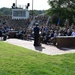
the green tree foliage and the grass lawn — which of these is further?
the green tree foliage

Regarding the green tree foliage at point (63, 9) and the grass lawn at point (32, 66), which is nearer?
the grass lawn at point (32, 66)

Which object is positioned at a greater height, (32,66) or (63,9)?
(63,9)

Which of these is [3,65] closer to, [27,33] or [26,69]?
[26,69]

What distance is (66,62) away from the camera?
34.0 feet

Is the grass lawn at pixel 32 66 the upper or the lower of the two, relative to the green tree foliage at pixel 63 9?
lower

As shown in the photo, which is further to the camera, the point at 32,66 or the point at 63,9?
the point at 63,9

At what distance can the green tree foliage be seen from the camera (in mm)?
38878

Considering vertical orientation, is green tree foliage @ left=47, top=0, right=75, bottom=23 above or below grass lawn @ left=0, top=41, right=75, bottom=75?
above

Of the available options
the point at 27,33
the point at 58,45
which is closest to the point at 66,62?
the point at 58,45

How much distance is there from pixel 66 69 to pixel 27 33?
16.1m

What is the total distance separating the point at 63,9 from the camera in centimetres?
3922

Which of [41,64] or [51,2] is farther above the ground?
[51,2]

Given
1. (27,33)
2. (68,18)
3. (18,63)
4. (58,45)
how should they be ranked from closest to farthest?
(18,63) → (58,45) → (27,33) → (68,18)

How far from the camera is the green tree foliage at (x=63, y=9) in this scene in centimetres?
3888
